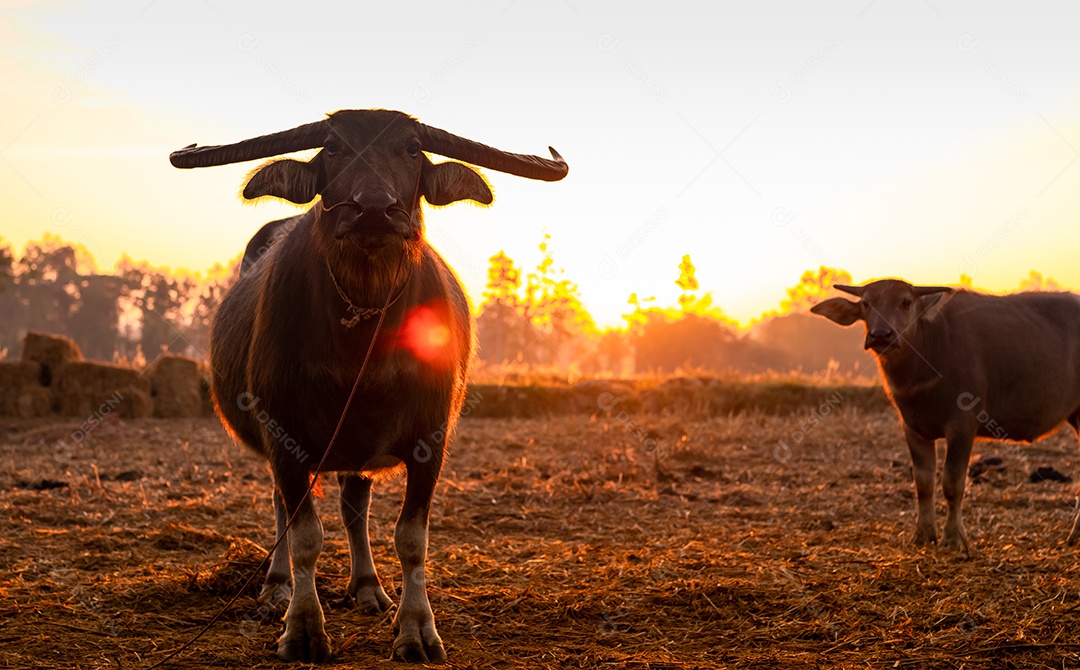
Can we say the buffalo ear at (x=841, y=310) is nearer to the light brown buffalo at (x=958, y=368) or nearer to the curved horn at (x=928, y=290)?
the light brown buffalo at (x=958, y=368)

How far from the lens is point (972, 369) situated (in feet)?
21.3

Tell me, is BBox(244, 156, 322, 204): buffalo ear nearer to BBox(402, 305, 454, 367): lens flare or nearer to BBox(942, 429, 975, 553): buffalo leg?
BBox(402, 305, 454, 367): lens flare

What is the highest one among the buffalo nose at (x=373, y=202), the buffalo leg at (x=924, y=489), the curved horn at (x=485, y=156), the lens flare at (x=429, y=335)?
the curved horn at (x=485, y=156)

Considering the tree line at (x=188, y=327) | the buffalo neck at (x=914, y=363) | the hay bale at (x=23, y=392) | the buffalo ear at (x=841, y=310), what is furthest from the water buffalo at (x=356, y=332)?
the tree line at (x=188, y=327)

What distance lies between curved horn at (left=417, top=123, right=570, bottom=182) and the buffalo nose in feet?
2.11

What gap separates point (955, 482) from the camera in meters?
6.16

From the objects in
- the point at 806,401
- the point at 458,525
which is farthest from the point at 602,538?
the point at 806,401

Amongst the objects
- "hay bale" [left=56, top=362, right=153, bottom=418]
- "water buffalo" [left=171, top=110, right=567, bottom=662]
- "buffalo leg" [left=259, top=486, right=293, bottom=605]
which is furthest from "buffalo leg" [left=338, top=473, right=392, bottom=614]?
"hay bale" [left=56, top=362, right=153, bottom=418]

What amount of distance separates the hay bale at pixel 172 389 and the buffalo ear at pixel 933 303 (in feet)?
43.8

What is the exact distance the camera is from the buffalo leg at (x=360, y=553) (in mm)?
4598

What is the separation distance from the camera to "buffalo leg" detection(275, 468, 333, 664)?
365 cm

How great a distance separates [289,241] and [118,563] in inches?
108

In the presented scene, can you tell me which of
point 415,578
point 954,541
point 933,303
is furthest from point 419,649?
point 933,303

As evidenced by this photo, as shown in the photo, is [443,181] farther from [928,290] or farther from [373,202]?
[928,290]
